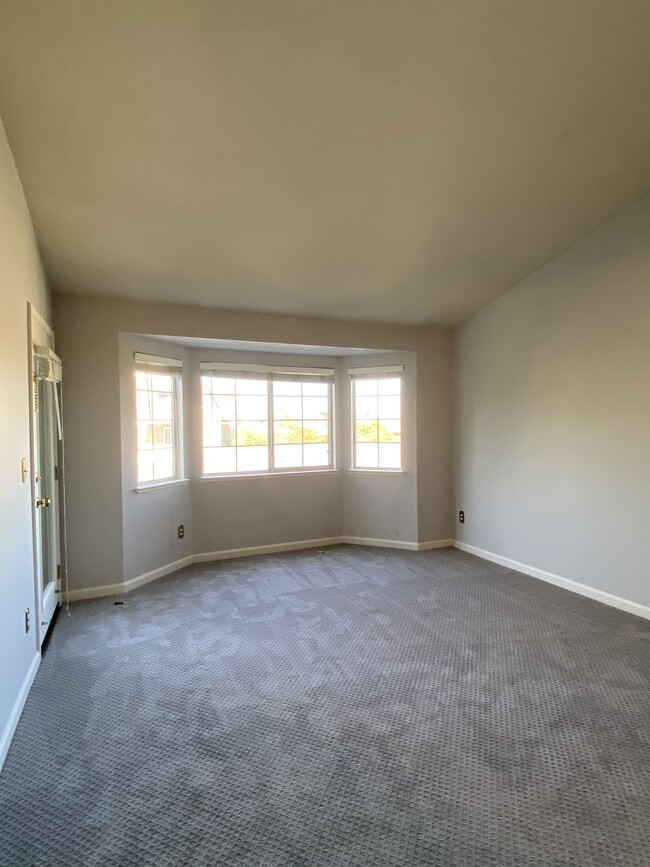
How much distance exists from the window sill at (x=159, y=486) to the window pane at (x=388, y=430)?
2113 millimetres

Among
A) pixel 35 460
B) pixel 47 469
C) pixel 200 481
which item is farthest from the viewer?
pixel 200 481

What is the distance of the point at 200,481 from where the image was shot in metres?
4.79

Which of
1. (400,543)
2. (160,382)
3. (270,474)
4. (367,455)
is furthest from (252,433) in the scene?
(400,543)

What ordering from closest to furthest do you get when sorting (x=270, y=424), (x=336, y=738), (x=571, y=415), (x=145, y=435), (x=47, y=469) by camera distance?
(x=336, y=738), (x=47, y=469), (x=571, y=415), (x=145, y=435), (x=270, y=424)

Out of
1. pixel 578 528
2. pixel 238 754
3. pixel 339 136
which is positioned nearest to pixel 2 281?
pixel 339 136

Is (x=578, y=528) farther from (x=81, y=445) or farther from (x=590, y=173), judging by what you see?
(x=81, y=445)

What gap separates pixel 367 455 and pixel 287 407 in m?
1.05

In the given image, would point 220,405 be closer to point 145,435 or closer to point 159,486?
point 145,435

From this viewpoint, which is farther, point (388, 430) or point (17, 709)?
point (388, 430)

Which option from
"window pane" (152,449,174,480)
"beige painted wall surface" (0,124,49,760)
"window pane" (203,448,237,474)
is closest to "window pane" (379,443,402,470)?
"window pane" (203,448,237,474)

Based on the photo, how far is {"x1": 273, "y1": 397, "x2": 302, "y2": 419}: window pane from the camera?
5180 millimetres

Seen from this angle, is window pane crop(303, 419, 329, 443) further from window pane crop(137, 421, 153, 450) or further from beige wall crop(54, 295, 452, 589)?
window pane crop(137, 421, 153, 450)

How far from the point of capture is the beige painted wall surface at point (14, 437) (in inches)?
84.1

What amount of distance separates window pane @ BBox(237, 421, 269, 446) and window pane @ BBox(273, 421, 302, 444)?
0.11 m
